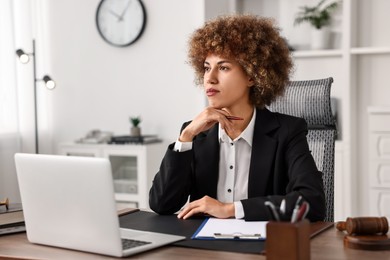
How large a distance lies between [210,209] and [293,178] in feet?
1.03

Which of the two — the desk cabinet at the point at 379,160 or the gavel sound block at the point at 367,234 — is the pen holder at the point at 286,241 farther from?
the desk cabinet at the point at 379,160

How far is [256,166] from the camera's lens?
2250 mm

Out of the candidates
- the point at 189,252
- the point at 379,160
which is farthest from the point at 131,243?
the point at 379,160

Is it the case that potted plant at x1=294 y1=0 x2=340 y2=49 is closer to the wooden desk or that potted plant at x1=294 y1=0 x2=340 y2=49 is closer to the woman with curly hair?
the woman with curly hair

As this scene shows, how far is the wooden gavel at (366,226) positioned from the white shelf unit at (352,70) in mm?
2552

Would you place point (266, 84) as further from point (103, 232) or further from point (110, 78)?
point (110, 78)

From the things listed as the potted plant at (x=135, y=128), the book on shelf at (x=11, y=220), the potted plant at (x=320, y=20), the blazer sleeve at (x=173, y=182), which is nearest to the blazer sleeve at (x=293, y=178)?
the blazer sleeve at (x=173, y=182)

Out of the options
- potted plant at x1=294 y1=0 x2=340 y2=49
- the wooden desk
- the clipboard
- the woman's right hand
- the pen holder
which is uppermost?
potted plant at x1=294 y1=0 x2=340 y2=49

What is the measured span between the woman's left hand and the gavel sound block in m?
0.38

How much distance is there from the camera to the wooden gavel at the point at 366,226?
5.68 ft

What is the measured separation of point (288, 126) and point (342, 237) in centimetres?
58

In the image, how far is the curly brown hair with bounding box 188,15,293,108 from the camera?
2.29 m

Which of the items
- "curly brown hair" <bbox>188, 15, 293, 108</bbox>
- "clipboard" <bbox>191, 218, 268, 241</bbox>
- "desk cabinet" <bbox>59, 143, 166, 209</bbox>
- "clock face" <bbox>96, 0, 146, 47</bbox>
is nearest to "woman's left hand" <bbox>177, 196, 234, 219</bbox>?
"clipboard" <bbox>191, 218, 268, 241</bbox>

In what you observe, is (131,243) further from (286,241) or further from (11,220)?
(11,220)
